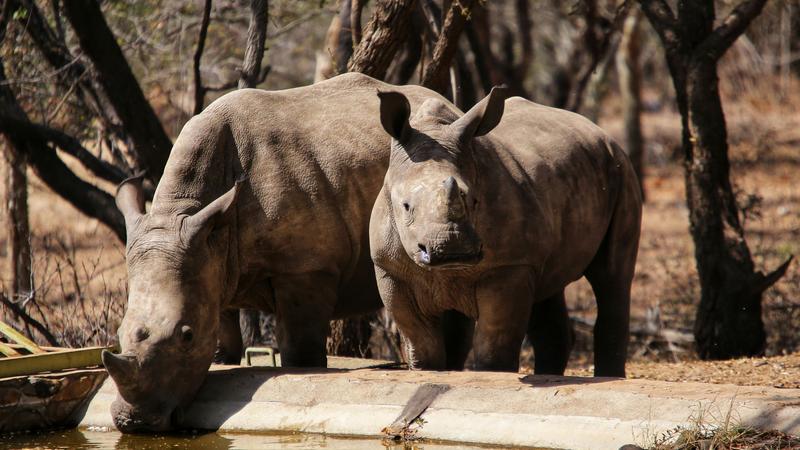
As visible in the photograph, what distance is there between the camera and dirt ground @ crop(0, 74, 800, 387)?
930 centimetres

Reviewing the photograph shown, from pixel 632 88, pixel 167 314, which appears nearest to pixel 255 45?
pixel 167 314

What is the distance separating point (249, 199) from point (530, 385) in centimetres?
206

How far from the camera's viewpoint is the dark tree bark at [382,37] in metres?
9.15

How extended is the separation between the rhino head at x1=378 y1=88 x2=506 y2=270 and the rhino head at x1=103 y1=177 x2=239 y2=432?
1.03 metres

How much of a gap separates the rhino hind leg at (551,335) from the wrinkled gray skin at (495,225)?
12.1 inches

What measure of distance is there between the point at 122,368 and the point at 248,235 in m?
1.15

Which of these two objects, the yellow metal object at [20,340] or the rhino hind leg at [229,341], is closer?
the yellow metal object at [20,340]

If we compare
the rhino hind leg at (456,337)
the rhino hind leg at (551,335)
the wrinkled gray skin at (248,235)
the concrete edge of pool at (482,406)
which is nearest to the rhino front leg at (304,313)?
the wrinkled gray skin at (248,235)

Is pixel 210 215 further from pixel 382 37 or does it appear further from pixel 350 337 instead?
pixel 350 337

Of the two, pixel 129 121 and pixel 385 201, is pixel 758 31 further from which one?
pixel 385 201

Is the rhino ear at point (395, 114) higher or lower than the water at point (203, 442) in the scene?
higher

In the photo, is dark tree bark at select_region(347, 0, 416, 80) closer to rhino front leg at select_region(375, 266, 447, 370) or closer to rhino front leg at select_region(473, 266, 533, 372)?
rhino front leg at select_region(375, 266, 447, 370)

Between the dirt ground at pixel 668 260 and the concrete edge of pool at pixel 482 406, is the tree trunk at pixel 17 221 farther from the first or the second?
the concrete edge of pool at pixel 482 406

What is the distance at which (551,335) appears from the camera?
862 centimetres
